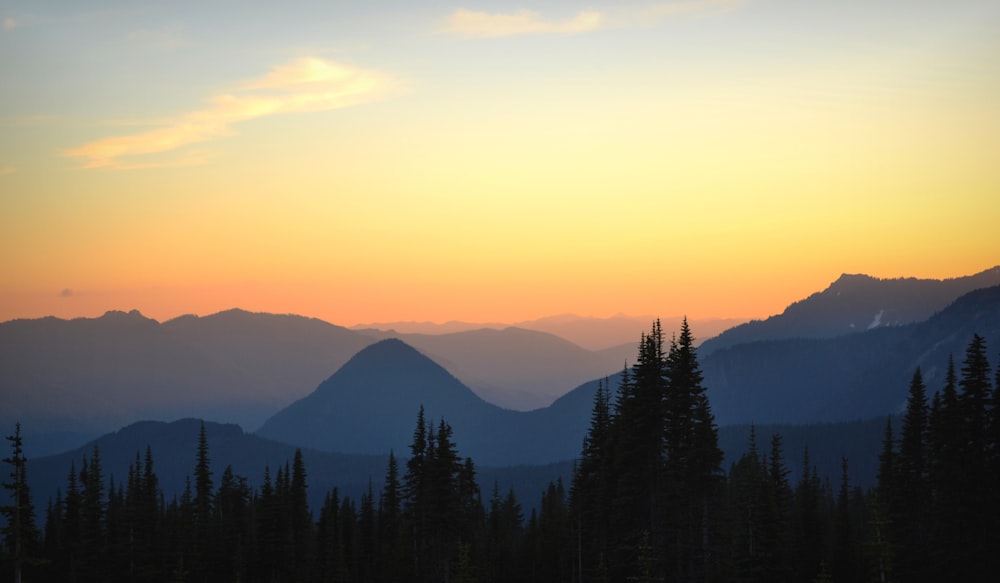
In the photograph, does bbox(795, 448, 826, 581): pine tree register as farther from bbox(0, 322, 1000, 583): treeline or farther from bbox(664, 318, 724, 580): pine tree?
bbox(664, 318, 724, 580): pine tree

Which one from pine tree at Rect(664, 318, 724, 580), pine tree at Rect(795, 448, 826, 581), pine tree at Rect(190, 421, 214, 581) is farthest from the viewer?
pine tree at Rect(190, 421, 214, 581)

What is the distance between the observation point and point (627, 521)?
254ft

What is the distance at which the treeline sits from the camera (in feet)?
226

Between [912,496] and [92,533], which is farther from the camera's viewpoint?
[92,533]

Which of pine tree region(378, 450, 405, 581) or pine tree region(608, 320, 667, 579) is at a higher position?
pine tree region(608, 320, 667, 579)

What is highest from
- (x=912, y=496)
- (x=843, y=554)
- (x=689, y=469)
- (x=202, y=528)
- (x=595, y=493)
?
(x=689, y=469)

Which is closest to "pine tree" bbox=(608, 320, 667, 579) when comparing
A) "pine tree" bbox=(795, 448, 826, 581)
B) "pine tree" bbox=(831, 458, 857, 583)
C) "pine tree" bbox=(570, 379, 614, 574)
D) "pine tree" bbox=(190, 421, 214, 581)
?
"pine tree" bbox=(570, 379, 614, 574)

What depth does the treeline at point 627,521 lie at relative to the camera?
68.9m

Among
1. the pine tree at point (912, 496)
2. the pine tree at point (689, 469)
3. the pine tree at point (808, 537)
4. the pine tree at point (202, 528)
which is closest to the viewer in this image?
the pine tree at point (689, 469)

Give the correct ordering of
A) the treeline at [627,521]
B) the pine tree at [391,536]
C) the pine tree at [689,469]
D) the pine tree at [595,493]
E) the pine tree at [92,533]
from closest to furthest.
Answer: the pine tree at [689,469], the treeline at [627,521], the pine tree at [595,493], the pine tree at [391,536], the pine tree at [92,533]

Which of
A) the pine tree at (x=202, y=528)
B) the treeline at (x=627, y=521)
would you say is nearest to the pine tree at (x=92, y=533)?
the treeline at (x=627, y=521)

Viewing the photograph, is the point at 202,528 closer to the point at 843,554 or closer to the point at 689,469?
the point at 843,554

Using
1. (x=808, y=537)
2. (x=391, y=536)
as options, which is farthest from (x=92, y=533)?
(x=808, y=537)

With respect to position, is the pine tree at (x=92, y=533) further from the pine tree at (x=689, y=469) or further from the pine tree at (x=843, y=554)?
the pine tree at (x=843, y=554)
